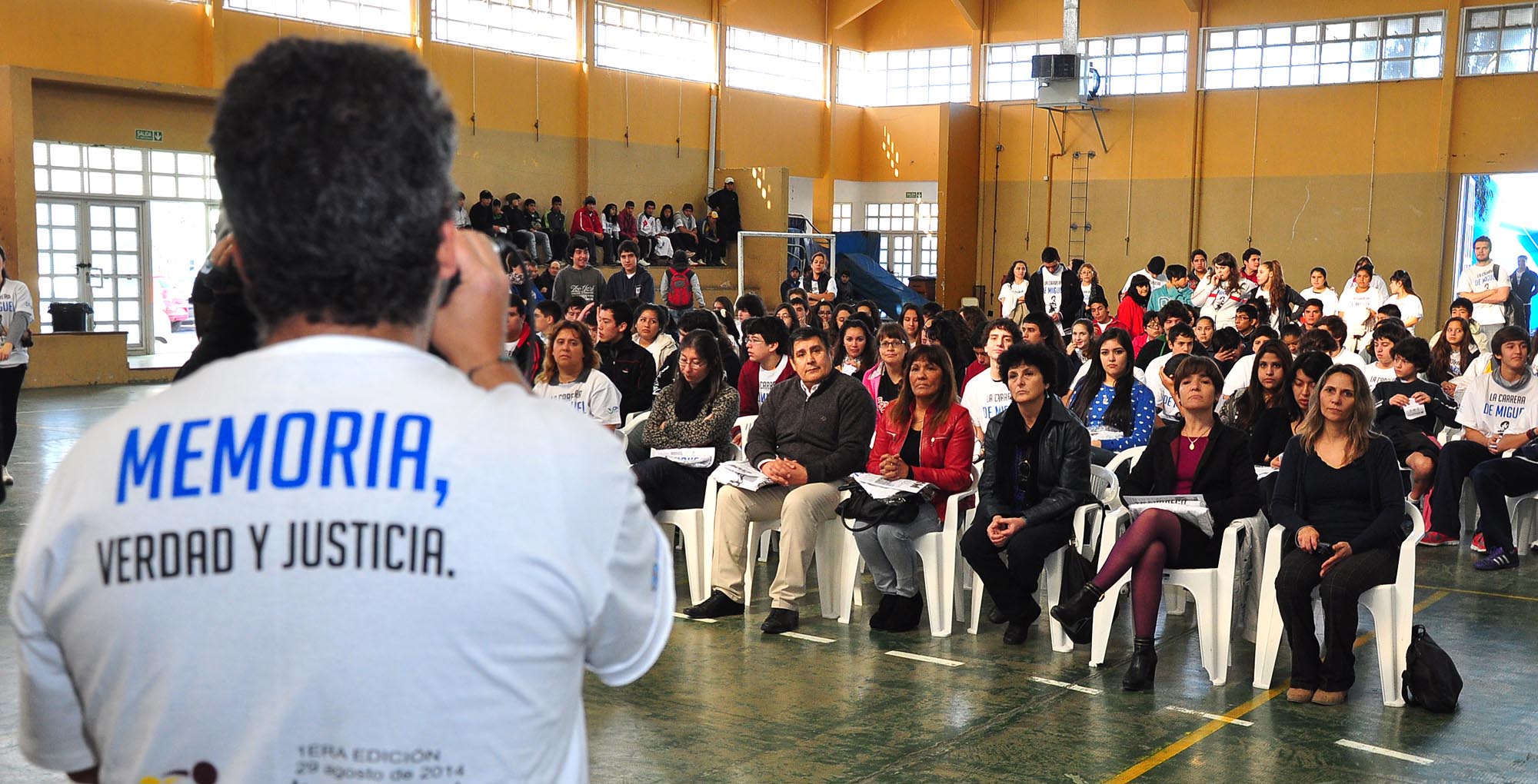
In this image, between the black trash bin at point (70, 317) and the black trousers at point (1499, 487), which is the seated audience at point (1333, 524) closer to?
the black trousers at point (1499, 487)

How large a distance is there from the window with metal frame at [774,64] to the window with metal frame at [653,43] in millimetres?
490

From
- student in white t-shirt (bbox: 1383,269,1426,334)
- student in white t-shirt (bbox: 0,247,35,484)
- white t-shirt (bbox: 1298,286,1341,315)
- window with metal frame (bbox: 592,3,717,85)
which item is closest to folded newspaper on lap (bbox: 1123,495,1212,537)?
student in white t-shirt (bbox: 0,247,35,484)

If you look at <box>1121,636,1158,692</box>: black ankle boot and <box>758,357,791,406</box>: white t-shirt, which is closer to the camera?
<box>1121,636,1158,692</box>: black ankle boot

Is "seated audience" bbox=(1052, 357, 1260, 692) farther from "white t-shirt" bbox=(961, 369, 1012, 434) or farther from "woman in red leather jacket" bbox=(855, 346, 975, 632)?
"white t-shirt" bbox=(961, 369, 1012, 434)

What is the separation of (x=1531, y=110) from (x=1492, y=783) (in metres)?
16.8

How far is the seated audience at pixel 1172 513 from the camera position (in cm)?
448

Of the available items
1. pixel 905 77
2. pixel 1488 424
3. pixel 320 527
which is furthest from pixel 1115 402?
pixel 905 77

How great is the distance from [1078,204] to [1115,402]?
1548 centimetres

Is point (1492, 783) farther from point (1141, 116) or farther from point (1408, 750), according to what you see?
point (1141, 116)

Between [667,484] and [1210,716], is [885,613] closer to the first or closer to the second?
[667,484]

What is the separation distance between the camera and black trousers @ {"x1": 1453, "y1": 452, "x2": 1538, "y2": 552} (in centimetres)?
621

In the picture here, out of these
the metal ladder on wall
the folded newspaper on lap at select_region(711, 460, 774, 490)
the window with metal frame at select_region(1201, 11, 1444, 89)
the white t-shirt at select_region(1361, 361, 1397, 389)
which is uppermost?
the window with metal frame at select_region(1201, 11, 1444, 89)

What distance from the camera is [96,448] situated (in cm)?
100

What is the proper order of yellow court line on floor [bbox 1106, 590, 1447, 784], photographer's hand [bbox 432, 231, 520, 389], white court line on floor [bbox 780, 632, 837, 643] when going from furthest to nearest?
white court line on floor [bbox 780, 632, 837, 643] → yellow court line on floor [bbox 1106, 590, 1447, 784] → photographer's hand [bbox 432, 231, 520, 389]
